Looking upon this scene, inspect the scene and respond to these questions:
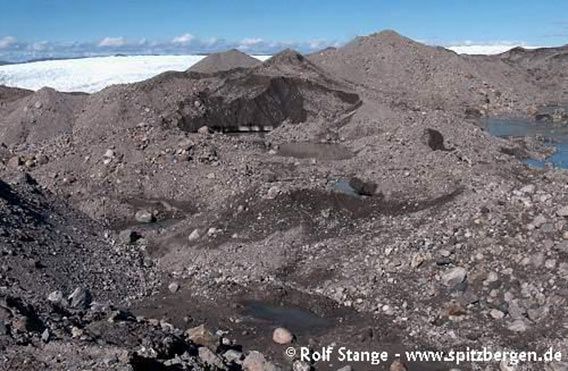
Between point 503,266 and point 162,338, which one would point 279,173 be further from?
point 162,338

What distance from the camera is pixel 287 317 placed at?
9266 millimetres

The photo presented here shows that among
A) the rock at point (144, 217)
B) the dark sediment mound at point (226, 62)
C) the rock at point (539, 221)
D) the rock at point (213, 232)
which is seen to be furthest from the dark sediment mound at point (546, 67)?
the rock at point (213, 232)

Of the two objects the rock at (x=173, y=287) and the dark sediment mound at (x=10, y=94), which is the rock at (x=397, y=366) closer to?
the rock at (x=173, y=287)

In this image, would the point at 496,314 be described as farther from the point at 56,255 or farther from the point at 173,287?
the point at 56,255

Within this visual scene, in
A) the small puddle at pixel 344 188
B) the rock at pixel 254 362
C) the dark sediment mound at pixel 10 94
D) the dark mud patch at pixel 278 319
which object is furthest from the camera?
the dark sediment mound at pixel 10 94

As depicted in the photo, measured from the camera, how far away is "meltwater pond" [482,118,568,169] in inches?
744

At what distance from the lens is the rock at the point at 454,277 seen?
912 centimetres

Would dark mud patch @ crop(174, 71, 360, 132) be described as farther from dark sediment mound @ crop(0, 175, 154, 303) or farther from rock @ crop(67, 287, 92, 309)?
rock @ crop(67, 287, 92, 309)

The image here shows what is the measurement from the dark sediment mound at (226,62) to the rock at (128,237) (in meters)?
20.1

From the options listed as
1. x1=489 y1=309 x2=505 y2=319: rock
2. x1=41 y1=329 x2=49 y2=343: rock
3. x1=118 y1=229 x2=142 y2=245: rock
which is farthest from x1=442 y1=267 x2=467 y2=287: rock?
x1=118 y1=229 x2=142 y2=245: rock

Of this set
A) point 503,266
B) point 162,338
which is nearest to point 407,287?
point 503,266

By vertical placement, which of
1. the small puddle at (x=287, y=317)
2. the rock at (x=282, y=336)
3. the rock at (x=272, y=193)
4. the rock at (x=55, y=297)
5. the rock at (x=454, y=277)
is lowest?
the small puddle at (x=287, y=317)

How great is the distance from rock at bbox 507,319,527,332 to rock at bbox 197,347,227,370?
343 centimetres

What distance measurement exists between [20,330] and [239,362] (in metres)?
2.32
